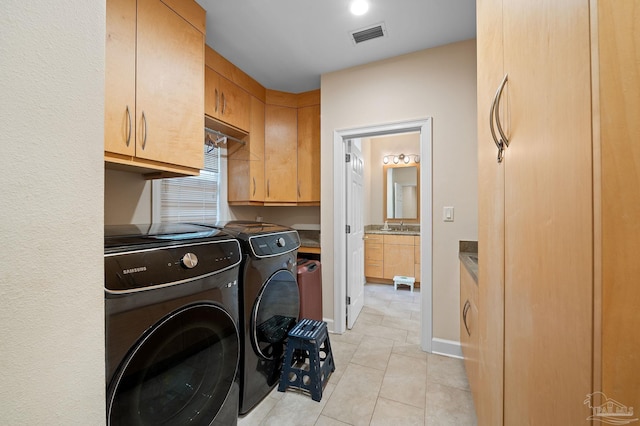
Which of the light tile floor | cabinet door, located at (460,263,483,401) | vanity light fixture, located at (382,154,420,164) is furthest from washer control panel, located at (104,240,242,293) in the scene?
vanity light fixture, located at (382,154,420,164)

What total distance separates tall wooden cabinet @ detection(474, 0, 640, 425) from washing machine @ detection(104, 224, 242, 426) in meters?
1.11

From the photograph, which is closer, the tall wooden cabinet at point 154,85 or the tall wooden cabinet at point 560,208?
the tall wooden cabinet at point 560,208

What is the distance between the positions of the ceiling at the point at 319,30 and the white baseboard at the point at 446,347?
8.17 ft

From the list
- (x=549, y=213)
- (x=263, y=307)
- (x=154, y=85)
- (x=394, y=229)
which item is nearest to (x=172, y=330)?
(x=263, y=307)

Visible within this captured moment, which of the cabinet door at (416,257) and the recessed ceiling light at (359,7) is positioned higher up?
the recessed ceiling light at (359,7)

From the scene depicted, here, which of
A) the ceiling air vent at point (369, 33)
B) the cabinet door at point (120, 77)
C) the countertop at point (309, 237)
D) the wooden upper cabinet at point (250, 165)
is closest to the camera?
the cabinet door at point (120, 77)

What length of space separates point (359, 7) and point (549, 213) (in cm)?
184

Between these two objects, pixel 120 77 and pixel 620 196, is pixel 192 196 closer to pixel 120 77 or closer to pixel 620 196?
pixel 120 77

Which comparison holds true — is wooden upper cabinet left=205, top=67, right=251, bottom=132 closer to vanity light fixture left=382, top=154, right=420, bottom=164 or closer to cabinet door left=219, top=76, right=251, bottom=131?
cabinet door left=219, top=76, right=251, bottom=131

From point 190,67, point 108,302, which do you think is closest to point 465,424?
point 108,302

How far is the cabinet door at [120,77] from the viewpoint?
119 cm

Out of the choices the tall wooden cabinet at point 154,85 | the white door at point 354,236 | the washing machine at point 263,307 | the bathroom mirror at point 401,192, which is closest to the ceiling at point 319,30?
the tall wooden cabinet at point 154,85

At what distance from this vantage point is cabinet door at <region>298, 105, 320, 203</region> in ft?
8.82

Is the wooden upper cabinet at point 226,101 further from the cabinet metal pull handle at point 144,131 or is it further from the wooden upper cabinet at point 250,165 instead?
the cabinet metal pull handle at point 144,131
